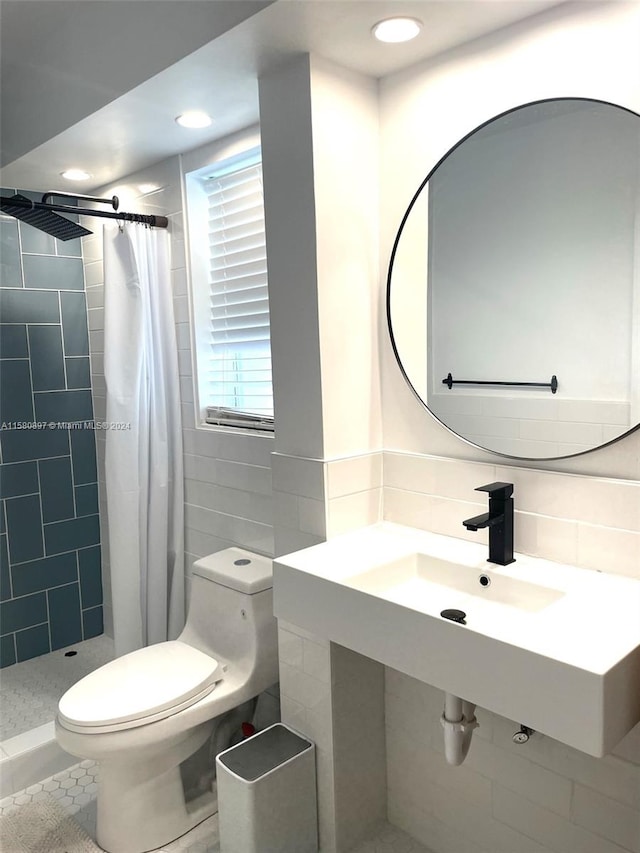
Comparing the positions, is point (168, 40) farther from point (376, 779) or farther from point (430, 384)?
point (376, 779)

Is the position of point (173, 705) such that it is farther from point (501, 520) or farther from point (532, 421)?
point (532, 421)

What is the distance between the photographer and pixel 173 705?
1.93 m

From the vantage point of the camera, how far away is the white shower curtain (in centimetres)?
247

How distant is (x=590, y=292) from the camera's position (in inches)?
58.8

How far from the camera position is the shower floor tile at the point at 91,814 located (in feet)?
6.47

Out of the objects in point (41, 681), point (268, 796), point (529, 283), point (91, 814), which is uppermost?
point (529, 283)

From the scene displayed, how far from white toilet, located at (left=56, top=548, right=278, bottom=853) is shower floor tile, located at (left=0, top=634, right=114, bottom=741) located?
692mm

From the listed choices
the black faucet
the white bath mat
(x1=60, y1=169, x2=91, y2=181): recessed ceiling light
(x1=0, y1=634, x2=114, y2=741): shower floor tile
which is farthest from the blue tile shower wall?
the black faucet

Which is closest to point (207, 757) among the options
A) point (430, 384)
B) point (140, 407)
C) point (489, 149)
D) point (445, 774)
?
point (445, 774)

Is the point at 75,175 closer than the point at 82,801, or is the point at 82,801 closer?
the point at 82,801

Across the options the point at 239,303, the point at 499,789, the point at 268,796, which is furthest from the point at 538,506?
the point at 239,303

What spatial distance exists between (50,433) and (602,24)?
8.59ft

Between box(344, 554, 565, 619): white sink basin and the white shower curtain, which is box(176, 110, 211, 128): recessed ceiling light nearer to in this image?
the white shower curtain

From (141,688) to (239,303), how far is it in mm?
1361
